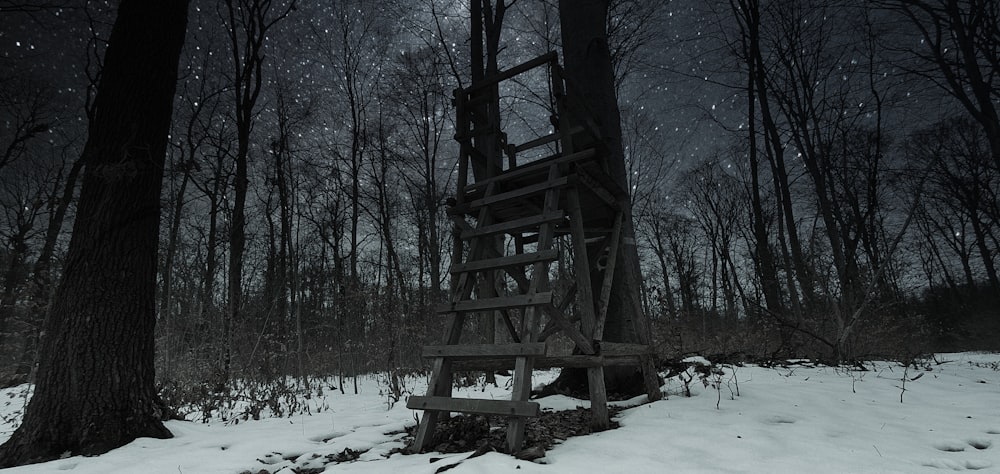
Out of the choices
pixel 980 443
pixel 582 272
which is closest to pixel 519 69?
pixel 582 272

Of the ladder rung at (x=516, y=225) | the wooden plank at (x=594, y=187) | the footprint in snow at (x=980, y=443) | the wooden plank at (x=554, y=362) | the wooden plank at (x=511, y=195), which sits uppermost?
the wooden plank at (x=594, y=187)

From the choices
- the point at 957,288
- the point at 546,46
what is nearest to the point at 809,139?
the point at 546,46

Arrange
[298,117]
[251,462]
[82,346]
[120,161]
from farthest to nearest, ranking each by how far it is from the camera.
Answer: [298,117] → [120,161] → [82,346] → [251,462]

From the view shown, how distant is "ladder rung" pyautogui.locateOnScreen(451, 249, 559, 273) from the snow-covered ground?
1.26m

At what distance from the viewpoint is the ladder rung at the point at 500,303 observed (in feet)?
10.1

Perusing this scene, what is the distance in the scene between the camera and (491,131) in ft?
15.2

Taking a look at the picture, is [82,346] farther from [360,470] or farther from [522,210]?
[522,210]

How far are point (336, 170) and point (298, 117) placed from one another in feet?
7.12

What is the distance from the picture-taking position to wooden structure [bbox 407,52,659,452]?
3064 mm

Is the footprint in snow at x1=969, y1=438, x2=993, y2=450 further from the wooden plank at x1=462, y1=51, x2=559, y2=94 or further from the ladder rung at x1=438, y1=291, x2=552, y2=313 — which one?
the wooden plank at x1=462, y1=51, x2=559, y2=94

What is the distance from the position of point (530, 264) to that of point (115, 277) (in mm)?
3755

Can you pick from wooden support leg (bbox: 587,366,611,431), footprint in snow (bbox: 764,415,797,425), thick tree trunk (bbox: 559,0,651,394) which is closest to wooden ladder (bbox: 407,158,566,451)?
wooden support leg (bbox: 587,366,611,431)

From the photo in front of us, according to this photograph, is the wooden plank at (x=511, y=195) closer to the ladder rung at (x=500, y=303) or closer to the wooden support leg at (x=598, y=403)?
the ladder rung at (x=500, y=303)

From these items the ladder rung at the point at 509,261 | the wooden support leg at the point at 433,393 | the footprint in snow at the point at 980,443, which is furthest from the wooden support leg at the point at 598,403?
the footprint in snow at the point at 980,443
